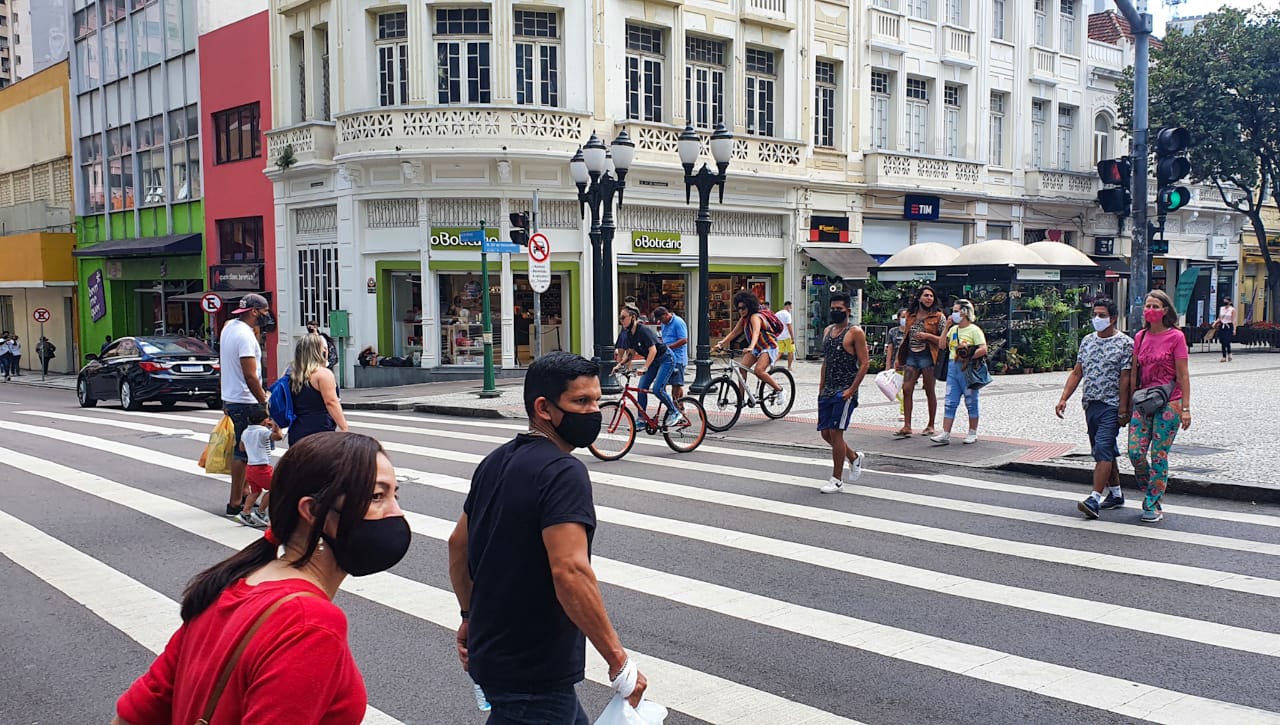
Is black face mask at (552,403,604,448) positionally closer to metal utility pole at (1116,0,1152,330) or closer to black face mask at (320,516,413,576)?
black face mask at (320,516,413,576)

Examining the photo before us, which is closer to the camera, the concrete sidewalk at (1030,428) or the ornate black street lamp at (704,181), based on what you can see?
the concrete sidewalk at (1030,428)

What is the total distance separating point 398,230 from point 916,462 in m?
16.4

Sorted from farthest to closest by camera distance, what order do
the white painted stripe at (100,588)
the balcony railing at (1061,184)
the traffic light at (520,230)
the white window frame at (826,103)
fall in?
the balcony railing at (1061,184), the white window frame at (826,103), the traffic light at (520,230), the white painted stripe at (100,588)

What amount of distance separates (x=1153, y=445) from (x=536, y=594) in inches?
277

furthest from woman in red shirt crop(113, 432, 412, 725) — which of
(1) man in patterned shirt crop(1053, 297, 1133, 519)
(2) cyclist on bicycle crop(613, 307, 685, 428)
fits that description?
(2) cyclist on bicycle crop(613, 307, 685, 428)

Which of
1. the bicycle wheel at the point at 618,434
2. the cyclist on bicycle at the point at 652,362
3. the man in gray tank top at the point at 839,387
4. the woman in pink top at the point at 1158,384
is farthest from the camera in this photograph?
the cyclist on bicycle at the point at 652,362

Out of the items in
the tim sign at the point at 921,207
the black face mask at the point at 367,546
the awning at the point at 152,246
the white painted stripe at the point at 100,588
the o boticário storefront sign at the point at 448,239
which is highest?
the tim sign at the point at 921,207

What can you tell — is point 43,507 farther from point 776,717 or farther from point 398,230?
point 398,230

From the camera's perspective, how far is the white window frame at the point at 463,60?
961 inches

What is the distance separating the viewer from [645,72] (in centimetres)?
2652

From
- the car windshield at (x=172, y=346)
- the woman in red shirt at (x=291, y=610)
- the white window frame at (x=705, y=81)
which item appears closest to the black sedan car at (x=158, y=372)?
the car windshield at (x=172, y=346)

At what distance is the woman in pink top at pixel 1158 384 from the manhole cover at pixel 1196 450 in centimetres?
353

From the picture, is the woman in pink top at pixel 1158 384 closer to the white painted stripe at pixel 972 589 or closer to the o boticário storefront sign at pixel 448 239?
the white painted stripe at pixel 972 589

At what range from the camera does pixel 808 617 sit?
240 inches
